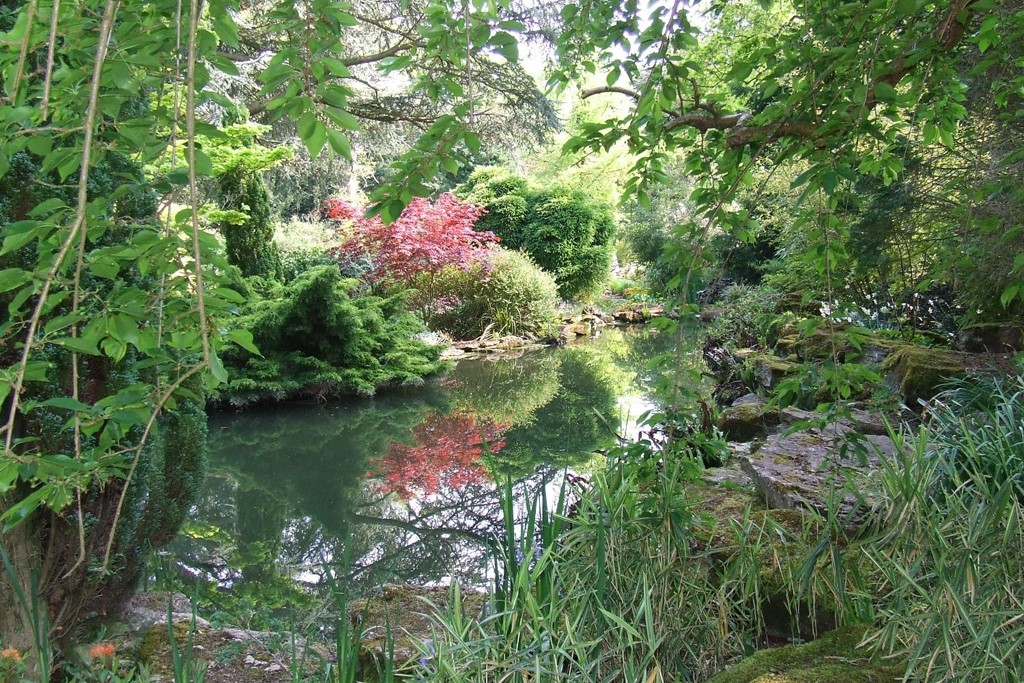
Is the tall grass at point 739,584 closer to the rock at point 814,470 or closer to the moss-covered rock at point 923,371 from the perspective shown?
the rock at point 814,470

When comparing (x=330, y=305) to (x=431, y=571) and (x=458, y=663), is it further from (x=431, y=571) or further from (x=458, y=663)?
(x=458, y=663)

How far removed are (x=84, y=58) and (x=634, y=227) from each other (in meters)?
18.0

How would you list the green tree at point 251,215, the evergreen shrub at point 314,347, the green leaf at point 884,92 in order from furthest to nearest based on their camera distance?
the green tree at point 251,215 → the evergreen shrub at point 314,347 → the green leaf at point 884,92

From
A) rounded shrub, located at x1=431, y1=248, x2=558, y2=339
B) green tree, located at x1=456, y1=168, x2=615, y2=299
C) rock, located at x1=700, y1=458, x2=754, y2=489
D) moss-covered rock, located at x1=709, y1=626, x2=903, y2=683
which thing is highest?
green tree, located at x1=456, y1=168, x2=615, y2=299

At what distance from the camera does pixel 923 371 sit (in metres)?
4.07

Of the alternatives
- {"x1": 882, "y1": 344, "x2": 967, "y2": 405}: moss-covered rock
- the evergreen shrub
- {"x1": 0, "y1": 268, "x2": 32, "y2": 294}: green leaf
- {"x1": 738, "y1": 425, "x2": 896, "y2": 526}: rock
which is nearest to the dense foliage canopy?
{"x1": 0, "y1": 268, "x2": 32, "y2": 294}: green leaf

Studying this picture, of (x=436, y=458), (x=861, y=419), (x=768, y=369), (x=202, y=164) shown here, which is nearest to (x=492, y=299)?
(x=768, y=369)

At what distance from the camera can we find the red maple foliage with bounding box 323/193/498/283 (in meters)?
11.8

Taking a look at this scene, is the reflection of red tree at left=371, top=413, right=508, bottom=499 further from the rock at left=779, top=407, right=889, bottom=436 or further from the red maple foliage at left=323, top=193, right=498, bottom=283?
the red maple foliage at left=323, top=193, right=498, bottom=283

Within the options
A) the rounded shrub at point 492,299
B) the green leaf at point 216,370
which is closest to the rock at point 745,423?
the green leaf at point 216,370

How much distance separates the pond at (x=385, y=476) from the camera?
11.4 ft

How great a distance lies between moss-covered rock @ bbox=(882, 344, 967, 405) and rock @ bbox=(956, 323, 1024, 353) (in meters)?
0.22

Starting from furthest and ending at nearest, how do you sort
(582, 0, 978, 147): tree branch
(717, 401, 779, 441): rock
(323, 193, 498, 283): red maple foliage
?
(323, 193, 498, 283): red maple foliage < (717, 401, 779, 441): rock < (582, 0, 978, 147): tree branch

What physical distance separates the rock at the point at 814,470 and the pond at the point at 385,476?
0.62 m
